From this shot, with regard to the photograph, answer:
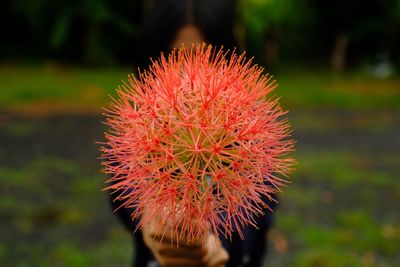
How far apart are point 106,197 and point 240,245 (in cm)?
500

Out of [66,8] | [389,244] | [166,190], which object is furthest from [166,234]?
[66,8]

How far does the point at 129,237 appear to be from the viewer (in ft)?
18.8

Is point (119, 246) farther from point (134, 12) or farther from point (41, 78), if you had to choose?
point (134, 12)

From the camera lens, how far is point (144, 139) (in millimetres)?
1304

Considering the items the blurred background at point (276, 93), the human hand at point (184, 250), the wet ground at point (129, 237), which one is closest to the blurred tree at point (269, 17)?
the blurred background at point (276, 93)

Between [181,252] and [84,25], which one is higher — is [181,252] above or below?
below

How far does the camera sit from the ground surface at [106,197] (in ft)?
18.0

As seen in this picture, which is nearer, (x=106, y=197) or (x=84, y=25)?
(x=106, y=197)

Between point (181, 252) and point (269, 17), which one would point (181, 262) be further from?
point (269, 17)

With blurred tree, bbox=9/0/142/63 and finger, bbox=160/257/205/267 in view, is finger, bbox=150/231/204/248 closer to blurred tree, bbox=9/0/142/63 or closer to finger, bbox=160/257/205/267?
finger, bbox=160/257/205/267

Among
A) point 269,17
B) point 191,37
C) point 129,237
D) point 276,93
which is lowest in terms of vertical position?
point 129,237

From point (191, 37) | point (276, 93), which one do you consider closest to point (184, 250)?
point (191, 37)

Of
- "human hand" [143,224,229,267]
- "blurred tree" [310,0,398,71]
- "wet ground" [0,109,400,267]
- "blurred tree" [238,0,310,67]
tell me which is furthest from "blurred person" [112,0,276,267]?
"blurred tree" [310,0,398,71]

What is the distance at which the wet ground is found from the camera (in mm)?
5441
